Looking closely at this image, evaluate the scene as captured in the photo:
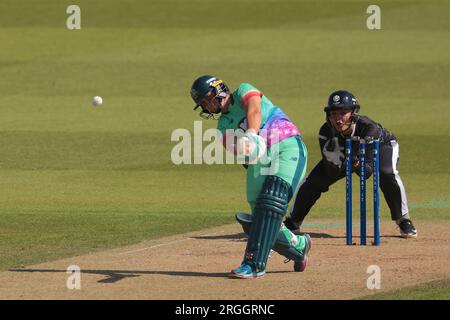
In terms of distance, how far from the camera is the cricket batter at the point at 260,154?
9.56 metres

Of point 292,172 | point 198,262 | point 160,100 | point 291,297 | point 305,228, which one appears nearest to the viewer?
point 291,297

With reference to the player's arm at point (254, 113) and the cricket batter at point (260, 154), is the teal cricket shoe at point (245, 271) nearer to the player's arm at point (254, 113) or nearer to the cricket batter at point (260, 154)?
the cricket batter at point (260, 154)

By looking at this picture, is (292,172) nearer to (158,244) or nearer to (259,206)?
(259,206)

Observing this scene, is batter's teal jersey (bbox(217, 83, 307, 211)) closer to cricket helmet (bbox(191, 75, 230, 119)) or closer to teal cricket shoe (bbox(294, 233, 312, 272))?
cricket helmet (bbox(191, 75, 230, 119))

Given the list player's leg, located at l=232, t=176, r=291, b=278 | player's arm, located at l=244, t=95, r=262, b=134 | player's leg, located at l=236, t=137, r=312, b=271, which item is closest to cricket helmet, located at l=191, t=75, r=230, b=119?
player's arm, located at l=244, t=95, r=262, b=134

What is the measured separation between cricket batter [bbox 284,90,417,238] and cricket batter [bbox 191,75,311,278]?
1682 millimetres

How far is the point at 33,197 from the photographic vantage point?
49.4ft

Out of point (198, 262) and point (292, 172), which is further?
point (198, 262)

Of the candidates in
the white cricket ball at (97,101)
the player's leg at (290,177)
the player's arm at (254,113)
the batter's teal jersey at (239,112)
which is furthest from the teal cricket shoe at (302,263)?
the white cricket ball at (97,101)

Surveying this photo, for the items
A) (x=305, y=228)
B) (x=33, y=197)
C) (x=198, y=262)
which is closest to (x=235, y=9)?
(x=33, y=197)

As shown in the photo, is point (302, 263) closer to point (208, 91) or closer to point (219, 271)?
point (219, 271)

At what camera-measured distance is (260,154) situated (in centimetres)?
952
